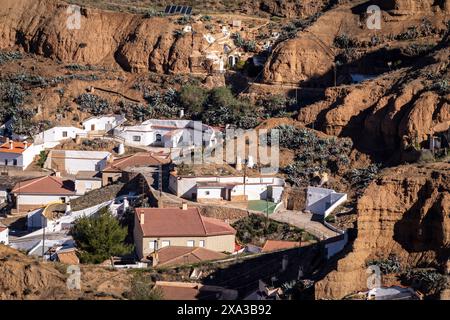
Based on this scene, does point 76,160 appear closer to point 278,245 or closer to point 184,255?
point 278,245

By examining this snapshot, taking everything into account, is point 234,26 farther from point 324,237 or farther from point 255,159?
point 324,237

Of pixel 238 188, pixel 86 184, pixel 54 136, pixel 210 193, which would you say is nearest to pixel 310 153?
pixel 238 188

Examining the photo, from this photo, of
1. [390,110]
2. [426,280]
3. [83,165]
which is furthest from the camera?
[83,165]

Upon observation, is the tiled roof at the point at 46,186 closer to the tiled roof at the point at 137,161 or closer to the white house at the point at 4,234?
the tiled roof at the point at 137,161

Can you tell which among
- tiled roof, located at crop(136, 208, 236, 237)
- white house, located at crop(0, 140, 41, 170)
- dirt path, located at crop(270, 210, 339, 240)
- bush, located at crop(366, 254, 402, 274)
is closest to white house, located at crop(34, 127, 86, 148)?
white house, located at crop(0, 140, 41, 170)

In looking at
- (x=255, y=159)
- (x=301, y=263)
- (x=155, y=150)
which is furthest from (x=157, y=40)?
(x=301, y=263)

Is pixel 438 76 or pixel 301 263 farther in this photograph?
pixel 438 76

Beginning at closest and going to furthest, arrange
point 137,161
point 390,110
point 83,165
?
1. point 390,110
2. point 137,161
3. point 83,165
